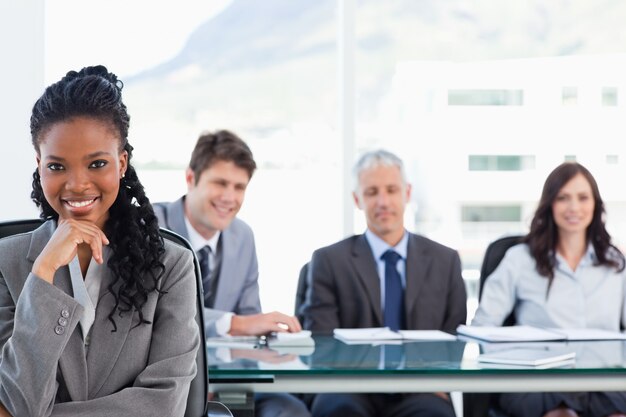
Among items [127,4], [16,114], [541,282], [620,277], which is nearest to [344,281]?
[541,282]

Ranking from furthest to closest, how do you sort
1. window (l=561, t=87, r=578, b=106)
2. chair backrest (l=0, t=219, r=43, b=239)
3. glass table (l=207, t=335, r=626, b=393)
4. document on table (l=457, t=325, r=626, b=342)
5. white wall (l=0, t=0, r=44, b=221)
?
window (l=561, t=87, r=578, b=106)
white wall (l=0, t=0, r=44, b=221)
document on table (l=457, t=325, r=626, b=342)
glass table (l=207, t=335, r=626, b=393)
chair backrest (l=0, t=219, r=43, b=239)

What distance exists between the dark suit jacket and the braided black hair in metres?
1.79

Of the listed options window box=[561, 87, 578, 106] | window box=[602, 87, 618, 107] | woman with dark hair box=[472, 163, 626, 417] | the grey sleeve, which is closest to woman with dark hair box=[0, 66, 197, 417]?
the grey sleeve

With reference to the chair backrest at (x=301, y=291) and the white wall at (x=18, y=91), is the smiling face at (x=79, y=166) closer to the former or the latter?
the chair backrest at (x=301, y=291)

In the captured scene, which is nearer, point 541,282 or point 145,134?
point 541,282

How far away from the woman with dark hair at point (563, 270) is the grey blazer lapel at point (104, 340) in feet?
6.95

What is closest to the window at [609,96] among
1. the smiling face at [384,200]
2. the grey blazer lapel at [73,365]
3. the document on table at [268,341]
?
the smiling face at [384,200]

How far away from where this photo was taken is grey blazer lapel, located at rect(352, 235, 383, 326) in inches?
151

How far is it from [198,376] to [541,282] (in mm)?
2071

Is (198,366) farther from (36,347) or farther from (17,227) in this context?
(17,227)

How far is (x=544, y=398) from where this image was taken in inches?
133

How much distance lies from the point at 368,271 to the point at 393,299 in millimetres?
154

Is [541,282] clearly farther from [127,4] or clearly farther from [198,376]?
[127,4]

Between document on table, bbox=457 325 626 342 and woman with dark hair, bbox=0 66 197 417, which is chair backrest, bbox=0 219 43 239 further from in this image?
document on table, bbox=457 325 626 342
